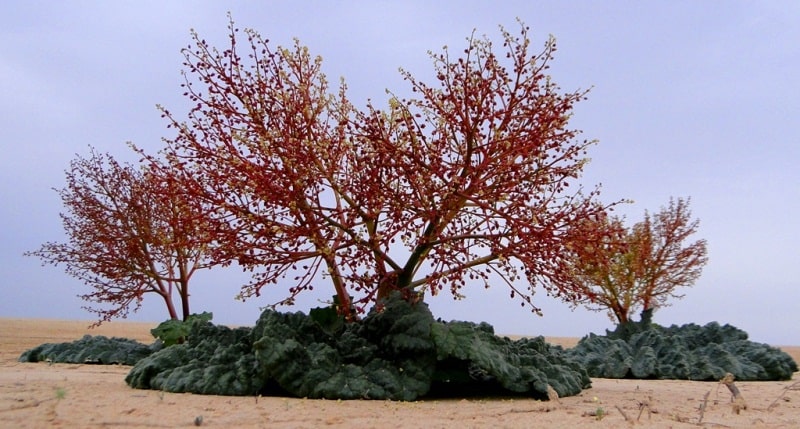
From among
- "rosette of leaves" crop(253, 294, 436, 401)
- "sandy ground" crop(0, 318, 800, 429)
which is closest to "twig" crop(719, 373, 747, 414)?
"sandy ground" crop(0, 318, 800, 429)

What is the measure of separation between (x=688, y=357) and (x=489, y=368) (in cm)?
577

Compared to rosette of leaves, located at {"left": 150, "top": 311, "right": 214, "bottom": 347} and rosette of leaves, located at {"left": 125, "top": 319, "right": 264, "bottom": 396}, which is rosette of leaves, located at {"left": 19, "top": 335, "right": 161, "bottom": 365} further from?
rosette of leaves, located at {"left": 125, "top": 319, "right": 264, "bottom": 396}

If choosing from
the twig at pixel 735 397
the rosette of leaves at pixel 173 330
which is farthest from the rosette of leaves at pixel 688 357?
the rosette of leaves at pixel 173 330

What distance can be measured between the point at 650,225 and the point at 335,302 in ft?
46.0

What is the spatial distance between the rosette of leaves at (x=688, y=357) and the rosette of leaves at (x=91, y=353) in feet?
23.3

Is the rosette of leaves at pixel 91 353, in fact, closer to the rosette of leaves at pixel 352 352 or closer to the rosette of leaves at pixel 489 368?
the rosette of leaves at pixel 352 352

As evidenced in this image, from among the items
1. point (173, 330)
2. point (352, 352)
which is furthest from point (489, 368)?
point (173, 330)

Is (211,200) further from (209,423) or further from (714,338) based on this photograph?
(714,338)

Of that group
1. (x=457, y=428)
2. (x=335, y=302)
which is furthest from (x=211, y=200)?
(x=457, y=428)

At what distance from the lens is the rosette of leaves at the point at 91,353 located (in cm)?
1162

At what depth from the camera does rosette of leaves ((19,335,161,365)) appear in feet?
38.1

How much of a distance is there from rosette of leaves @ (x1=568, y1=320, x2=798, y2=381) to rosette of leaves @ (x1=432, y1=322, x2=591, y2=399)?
345cm

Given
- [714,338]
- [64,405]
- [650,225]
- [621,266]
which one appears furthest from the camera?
[650,225]

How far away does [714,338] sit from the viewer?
1204 cm
